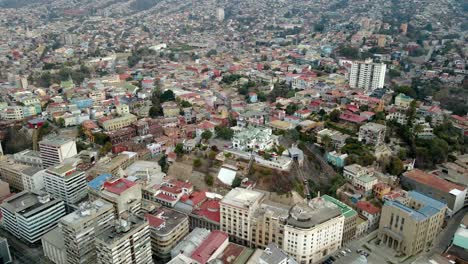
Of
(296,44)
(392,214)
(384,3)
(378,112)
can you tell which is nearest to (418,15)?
(384,3)

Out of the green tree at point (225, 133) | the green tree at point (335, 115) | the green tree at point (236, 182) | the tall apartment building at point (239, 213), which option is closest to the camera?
the tall apartment building at point (239, 213)

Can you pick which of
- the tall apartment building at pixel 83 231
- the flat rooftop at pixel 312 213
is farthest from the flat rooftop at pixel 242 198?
the tall apartment building at pixel 83 231

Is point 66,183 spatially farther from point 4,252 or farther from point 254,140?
point 254,140

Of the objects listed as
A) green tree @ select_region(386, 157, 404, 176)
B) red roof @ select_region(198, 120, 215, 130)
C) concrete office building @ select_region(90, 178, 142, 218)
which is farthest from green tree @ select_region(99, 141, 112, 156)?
green tree @ select_region(386, 157, 404, 176)

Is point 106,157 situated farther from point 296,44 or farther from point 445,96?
point 296,44

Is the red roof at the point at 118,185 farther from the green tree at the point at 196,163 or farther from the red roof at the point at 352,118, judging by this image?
the red roof at the point at 352,118

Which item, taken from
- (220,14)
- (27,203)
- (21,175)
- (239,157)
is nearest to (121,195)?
(27,203)

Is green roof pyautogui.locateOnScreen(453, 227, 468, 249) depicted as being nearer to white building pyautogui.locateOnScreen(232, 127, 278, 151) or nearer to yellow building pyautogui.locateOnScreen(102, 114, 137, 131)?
white building pyautogui.locateOnScreen(232, 127, 278, 151)
